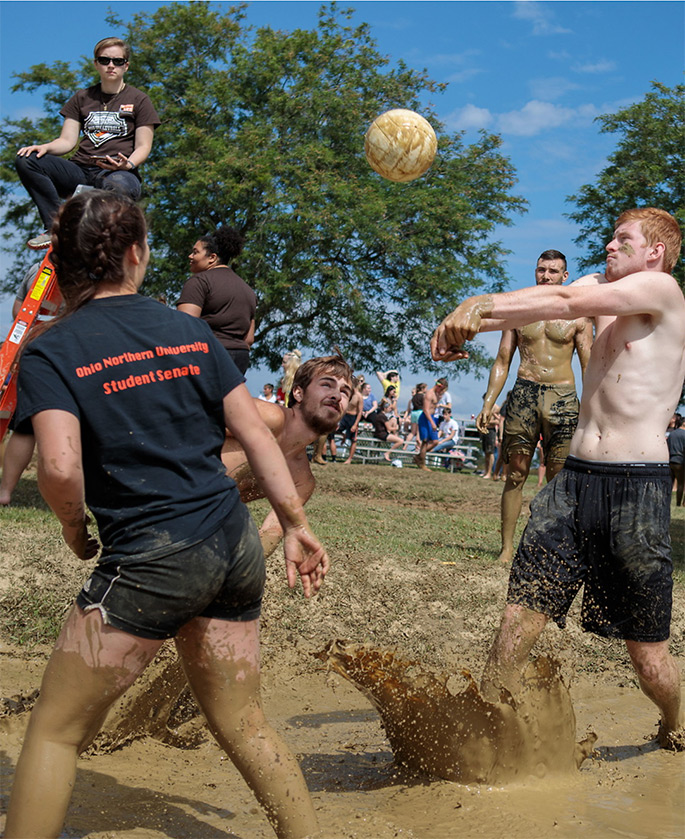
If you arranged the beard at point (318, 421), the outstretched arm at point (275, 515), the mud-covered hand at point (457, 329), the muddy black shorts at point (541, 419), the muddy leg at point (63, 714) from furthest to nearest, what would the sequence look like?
the muddy black shorts at point (541, 419) < the outstretched arm at point (275, 515) < the beard at point (318, 421) < the mud-covered hand at point (457, 329) < the muddy leg at point (63, 714)

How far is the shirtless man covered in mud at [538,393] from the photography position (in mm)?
7129

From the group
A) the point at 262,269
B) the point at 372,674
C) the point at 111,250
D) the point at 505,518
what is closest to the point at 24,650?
the point at 372,674

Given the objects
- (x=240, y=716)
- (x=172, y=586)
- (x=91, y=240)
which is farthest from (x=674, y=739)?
(x=91, y=240)

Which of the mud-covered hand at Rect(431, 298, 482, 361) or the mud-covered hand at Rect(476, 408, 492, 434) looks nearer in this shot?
the mud-covered hand at Rect(431, 298, 482, 361)

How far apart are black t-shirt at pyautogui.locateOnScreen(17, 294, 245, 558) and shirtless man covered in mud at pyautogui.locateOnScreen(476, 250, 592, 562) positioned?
492cm

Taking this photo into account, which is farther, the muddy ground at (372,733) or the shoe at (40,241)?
the shoe at (40,241)

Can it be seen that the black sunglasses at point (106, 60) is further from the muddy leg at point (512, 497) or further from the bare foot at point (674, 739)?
the bare foot at point (674, 739)

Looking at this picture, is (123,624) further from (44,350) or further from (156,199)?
(156,199)

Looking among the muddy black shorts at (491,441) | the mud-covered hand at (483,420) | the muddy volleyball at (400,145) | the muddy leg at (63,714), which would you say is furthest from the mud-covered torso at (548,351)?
the muddy black shorts at (491,441)

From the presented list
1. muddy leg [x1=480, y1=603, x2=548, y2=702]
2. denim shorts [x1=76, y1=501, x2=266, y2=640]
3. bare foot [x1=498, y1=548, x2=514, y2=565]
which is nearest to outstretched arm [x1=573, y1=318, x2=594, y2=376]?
bare foot [x1=498, y1=548, x2=514, y2=565]

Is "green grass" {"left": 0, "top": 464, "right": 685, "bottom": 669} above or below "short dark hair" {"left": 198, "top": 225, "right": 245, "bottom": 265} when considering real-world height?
below

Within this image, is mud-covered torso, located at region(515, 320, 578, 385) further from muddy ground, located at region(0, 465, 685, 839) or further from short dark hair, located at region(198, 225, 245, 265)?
short dark hair, located at region(198, 225, 245, 265)

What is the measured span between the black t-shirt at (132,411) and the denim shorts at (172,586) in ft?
0.12

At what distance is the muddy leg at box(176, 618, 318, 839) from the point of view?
2.51 m
